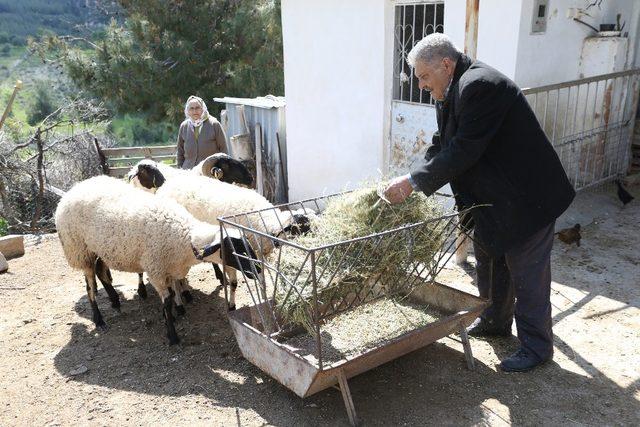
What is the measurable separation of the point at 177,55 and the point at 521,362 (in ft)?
43.2

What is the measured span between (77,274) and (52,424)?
3092 mm

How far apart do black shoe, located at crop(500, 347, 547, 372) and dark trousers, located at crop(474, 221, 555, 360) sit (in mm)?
42

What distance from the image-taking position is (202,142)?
24.4ft

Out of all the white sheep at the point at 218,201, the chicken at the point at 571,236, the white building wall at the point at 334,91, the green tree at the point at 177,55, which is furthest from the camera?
the green tree at the point at 177,55

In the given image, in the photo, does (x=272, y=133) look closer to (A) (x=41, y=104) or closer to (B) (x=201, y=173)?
(B) (x=201, y=173)

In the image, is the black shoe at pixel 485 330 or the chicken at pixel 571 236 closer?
the black shoe at pixel 485 330

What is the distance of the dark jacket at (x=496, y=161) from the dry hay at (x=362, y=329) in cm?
84

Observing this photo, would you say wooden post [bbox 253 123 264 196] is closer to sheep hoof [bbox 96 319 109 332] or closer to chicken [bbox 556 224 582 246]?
sheep hoof [bbox 96 319 109 332]

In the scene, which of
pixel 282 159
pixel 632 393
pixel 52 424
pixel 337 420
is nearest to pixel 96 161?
pixel 282 159

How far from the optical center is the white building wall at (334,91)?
8.16m

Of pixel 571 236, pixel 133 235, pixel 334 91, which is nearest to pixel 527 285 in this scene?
pixel 571 236

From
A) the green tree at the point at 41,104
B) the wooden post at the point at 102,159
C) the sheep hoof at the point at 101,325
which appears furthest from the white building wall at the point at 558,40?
the green tree at the point at 41,104

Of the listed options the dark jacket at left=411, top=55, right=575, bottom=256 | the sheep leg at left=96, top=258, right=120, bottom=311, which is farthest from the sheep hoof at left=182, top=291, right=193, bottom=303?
the dark jacket at left=411, top=55, right=575, bottom=256

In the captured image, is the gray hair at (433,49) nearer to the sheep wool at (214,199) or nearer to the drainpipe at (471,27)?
the sheep wool at (214,199)
